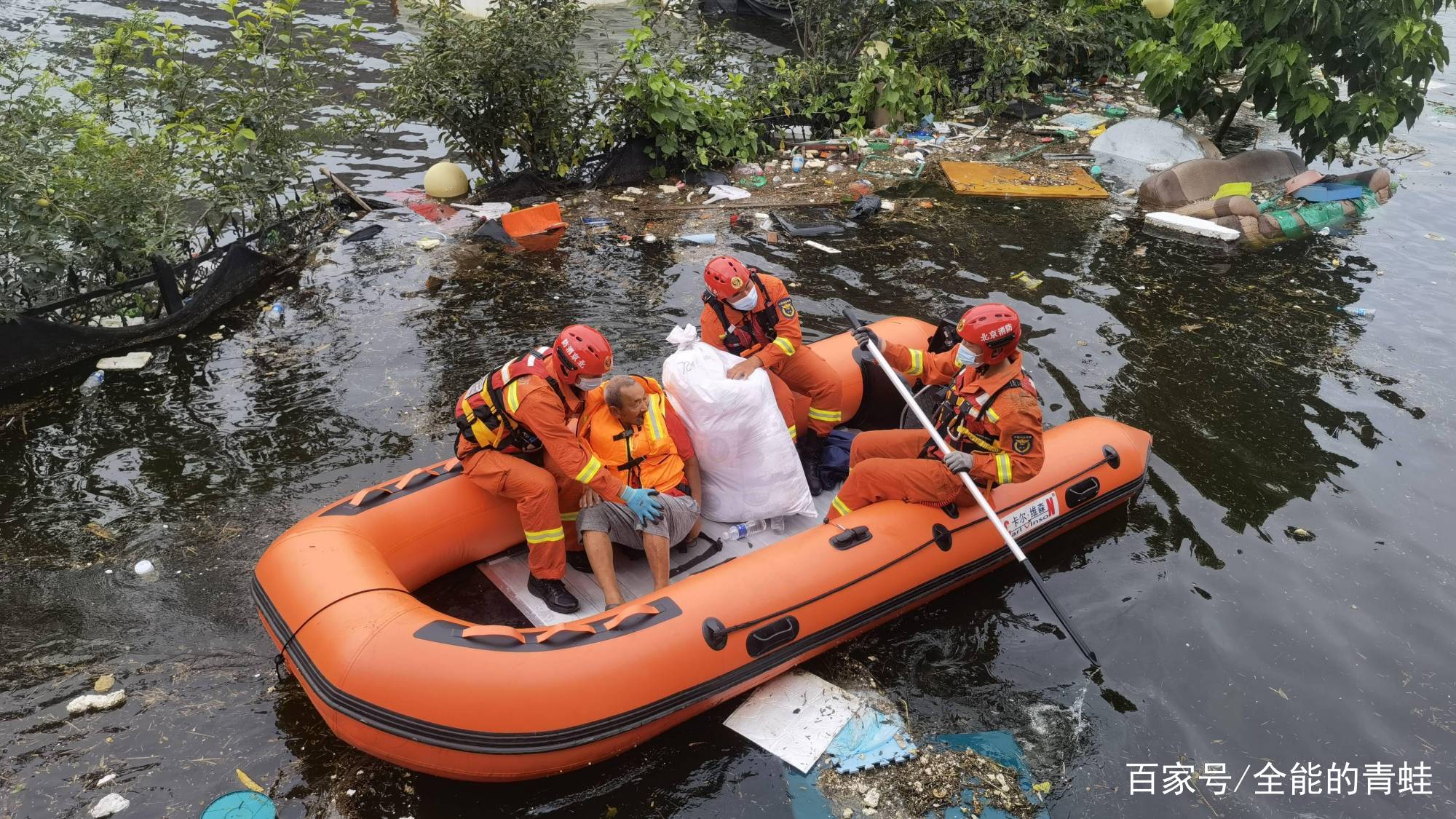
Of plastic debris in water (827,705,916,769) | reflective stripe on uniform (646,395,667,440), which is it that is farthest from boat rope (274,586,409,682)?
plastic debris in water (827,705,916,769)

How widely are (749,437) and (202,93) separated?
4.88 meters

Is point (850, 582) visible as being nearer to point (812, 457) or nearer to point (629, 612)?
point (629, 612)

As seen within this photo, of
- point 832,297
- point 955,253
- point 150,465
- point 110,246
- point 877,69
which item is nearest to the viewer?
point 150,465

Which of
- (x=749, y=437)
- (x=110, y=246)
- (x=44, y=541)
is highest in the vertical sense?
(x=110, y=246)

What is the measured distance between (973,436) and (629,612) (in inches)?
69.1

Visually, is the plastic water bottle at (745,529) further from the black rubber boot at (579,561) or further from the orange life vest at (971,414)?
the orange life vest at (971,414)

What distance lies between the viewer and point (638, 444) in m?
4.29

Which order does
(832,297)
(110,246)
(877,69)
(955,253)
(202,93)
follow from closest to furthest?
(110,246) → (202,93) → (832,297) → (955,253) → (877,69)

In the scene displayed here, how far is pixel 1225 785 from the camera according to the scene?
12.4 ft

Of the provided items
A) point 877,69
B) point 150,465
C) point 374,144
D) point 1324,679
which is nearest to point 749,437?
point 1324,679

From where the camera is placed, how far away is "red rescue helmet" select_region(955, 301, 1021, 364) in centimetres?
407

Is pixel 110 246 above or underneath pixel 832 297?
above

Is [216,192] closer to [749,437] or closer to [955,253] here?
[749,437]

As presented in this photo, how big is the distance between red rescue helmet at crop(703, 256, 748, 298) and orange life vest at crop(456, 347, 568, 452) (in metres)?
1.06
